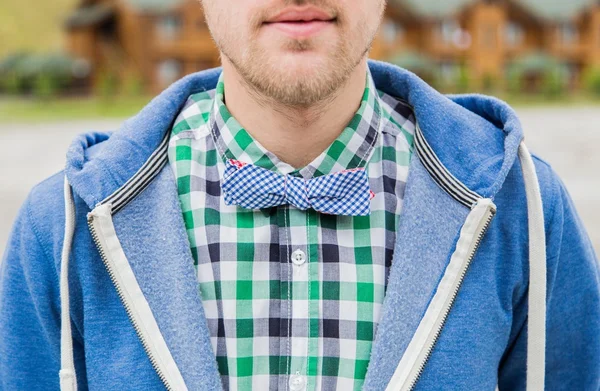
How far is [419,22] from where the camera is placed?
51.4ft

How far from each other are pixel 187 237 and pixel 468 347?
665 mm

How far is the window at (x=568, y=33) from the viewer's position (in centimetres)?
1563

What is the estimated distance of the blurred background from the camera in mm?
15055

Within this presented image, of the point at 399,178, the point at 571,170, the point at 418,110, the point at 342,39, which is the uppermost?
the point at 342,39

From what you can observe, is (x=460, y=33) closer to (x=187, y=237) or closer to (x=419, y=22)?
(x=419, y=22)

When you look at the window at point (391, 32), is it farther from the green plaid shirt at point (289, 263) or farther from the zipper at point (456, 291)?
the zipper at point (456, 291)

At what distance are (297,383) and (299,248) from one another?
0.97 feet

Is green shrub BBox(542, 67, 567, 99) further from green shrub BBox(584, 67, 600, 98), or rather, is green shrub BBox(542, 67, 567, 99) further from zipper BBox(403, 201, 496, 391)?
zipper BBox(403, 201, 496, 391)

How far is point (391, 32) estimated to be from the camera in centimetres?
1571

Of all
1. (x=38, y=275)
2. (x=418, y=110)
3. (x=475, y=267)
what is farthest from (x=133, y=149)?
(x=475, y=267)

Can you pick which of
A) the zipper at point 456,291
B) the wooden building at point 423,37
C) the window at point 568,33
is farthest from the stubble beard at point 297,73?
the window at point 568,33

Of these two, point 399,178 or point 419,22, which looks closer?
point 399,178

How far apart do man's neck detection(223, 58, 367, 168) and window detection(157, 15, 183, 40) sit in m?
14.3

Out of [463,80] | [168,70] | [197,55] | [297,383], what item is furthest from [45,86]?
[297,383]
